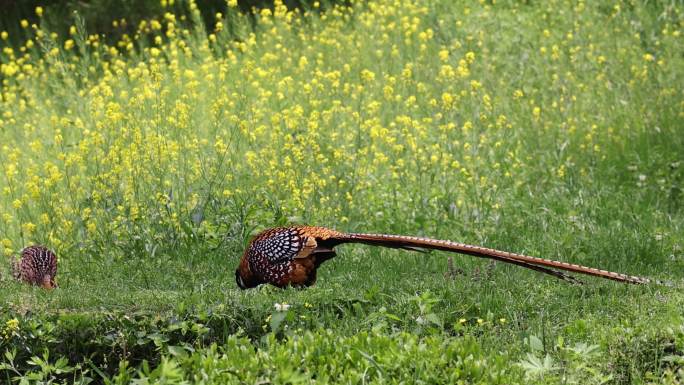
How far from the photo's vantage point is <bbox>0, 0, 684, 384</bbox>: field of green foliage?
4.88 metres

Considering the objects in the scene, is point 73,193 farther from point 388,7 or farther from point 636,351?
point 388,7

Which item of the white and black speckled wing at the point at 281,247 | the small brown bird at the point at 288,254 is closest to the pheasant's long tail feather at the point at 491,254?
the small brown bird at the point at 288,254

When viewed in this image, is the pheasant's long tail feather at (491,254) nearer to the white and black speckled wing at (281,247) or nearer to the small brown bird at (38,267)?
the white and black speckled wing at (281,247)

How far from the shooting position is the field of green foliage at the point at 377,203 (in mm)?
4883

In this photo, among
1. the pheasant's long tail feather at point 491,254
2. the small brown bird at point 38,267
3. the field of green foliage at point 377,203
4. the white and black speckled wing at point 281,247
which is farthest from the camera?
the small brown bird at point 38,267

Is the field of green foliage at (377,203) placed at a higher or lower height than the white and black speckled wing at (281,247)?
lower

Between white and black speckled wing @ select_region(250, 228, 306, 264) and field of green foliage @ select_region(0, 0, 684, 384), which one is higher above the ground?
white and black speckled wing @ select_region(250, 228, 306, 264)

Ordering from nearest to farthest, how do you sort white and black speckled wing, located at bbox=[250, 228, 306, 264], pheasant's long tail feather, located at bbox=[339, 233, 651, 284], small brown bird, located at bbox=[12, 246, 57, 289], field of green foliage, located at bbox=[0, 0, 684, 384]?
field of green foliage, located at bbox=[0, 0, 684, 384]
pheasant's long tail feather, located at bbox=[339, 233, 651, 284]
white and black speckled wing, located at bbox=[250, 228, 306, 264]
small brown bird, located at bbox=[12, 246, 57, 289]

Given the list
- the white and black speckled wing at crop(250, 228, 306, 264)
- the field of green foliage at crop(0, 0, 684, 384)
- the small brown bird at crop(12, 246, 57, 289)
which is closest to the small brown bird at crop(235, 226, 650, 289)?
the white and black speckled wing at crop(250, 228, 306, 264)

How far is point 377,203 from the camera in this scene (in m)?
8.23

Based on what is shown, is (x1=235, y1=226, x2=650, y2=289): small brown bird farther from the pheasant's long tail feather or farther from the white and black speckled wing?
the pheasant's long tail feather

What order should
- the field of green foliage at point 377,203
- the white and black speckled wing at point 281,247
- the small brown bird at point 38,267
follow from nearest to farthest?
the field of green foliage at point 377,203 < the white and black speckled wing at point 281,247 < the small brown bird at point 38,267

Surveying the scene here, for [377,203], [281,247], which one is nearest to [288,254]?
[281,247]

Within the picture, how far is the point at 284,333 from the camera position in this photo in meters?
5.18
